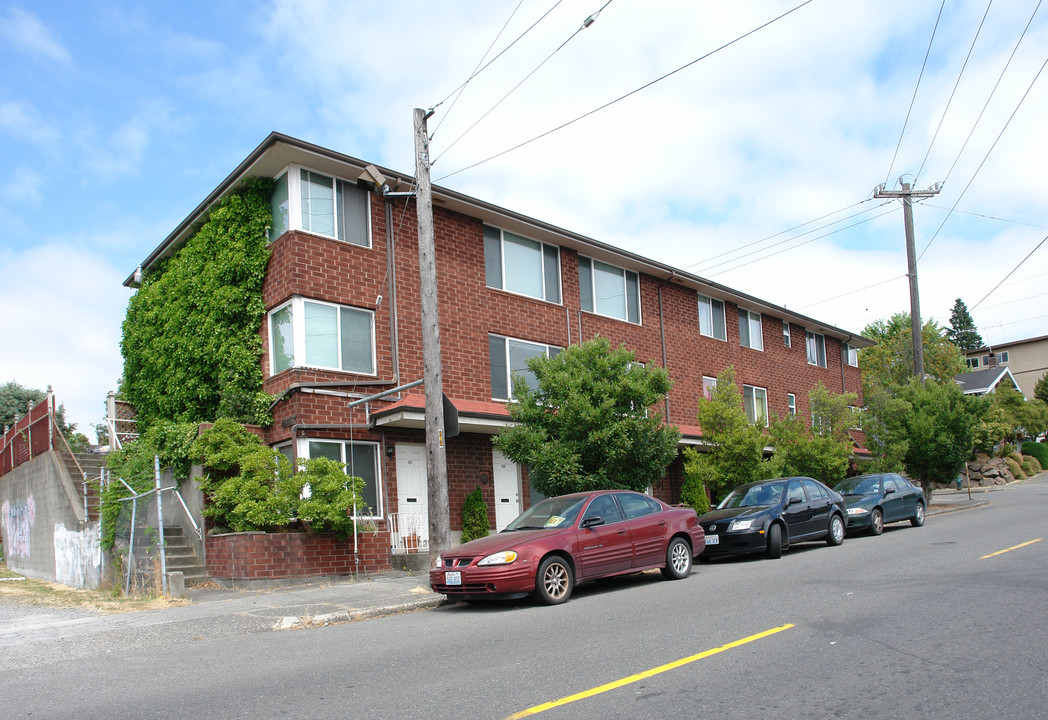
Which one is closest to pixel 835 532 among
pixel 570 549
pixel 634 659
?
pixel 570 549

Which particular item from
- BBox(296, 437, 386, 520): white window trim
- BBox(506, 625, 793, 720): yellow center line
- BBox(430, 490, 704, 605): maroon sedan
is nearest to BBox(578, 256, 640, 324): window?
BBox(296, 437, 386, 520): white window trim

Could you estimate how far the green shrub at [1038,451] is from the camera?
4991cm

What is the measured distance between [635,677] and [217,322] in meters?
14.2

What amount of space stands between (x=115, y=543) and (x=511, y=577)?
28.8ft

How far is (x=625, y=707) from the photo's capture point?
5.42 meters

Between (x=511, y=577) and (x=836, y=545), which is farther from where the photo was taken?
(x=836, y=545)

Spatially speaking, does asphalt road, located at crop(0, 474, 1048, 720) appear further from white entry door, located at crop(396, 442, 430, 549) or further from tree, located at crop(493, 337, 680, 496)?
white entry door, located at crop(396, 442, 430, 549)

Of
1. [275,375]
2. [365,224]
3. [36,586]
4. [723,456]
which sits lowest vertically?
[36,586]

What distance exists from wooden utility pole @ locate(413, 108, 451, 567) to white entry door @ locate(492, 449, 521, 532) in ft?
19.8

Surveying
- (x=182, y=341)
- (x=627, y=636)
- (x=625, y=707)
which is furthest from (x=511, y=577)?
(x=182, y=341)

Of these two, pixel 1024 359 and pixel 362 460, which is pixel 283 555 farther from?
pixel 1024 359

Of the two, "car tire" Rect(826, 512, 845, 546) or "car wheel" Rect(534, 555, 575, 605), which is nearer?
"car wheel" Rect(534, 555, 575, 605)

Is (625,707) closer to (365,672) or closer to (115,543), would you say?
(365,672)

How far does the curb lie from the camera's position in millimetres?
10453
